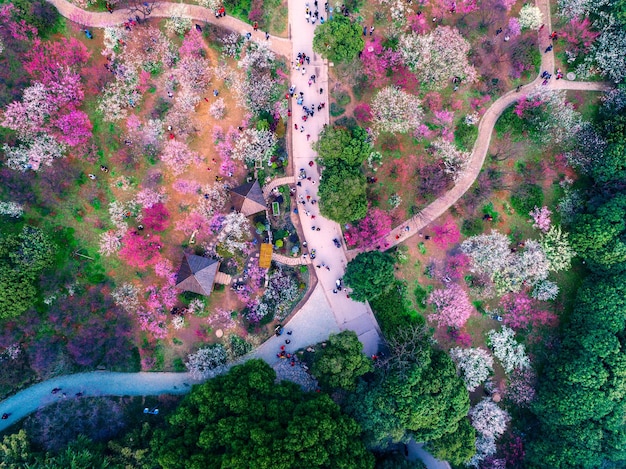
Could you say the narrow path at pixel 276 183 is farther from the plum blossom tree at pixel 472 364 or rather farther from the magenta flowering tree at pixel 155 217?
the plum blossom tree at pixel 472 364

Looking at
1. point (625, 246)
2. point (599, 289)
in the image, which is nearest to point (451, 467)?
point (599, 289)

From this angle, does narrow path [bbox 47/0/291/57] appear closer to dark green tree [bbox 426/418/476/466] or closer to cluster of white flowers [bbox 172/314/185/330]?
cluster of white flowers [bbox 172/314/185/330]

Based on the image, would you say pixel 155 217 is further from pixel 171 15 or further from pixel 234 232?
pixel 171 15

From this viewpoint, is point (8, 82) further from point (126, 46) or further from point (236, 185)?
point (236, 185)

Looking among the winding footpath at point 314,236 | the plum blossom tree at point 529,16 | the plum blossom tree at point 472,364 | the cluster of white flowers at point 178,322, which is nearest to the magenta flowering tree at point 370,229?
the winding footpath at point 314,236

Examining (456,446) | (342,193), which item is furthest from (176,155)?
(456,446)

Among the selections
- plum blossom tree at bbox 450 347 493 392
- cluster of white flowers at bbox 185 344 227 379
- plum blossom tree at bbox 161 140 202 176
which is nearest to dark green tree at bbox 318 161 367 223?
plum blossom tree at bbox 161 140 202 176
